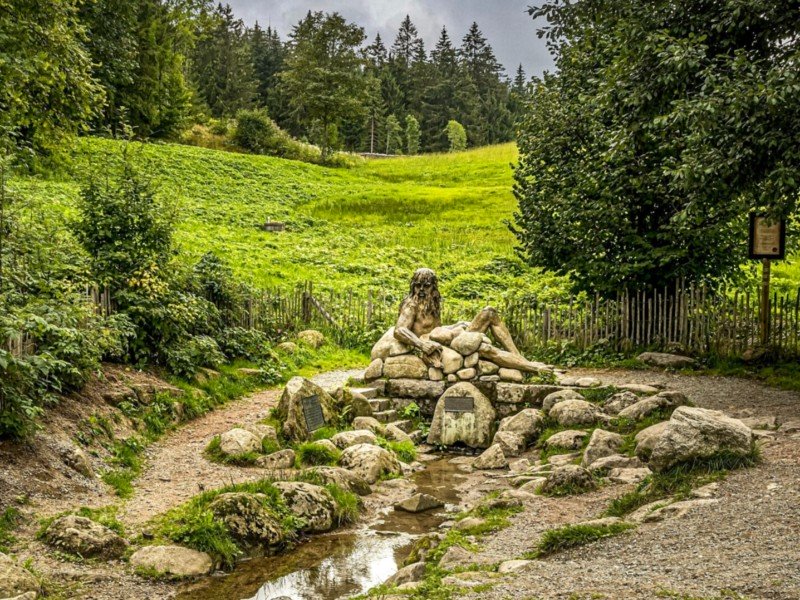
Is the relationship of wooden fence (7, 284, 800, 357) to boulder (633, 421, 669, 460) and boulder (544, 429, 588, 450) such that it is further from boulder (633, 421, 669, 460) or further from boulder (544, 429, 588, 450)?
boulder (633, 421, 669, 460)

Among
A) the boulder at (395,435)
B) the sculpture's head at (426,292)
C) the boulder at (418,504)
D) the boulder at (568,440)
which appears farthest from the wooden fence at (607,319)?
the boulder at (418,504)

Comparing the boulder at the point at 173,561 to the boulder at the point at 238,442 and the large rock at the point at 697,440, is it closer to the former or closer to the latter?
the boulder at the point at 238,442

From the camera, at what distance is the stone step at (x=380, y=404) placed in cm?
1473

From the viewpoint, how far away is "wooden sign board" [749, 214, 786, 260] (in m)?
15.1

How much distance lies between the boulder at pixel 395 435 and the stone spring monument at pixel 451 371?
21.5 inches

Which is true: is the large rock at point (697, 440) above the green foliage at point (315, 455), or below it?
above

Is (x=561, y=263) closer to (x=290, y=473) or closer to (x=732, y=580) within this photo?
(x=290, y=473)

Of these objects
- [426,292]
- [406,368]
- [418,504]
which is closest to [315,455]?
[418,504]

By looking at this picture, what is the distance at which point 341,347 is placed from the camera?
2039 centimetres

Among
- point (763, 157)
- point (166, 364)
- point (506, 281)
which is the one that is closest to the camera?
point (763, 157)

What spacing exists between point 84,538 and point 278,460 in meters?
3.80

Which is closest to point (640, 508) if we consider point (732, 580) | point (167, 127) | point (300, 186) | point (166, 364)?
point (732, 580)

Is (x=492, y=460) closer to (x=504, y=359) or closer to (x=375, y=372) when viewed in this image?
(x=504, y=359)

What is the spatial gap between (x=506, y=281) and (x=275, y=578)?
2204cm
